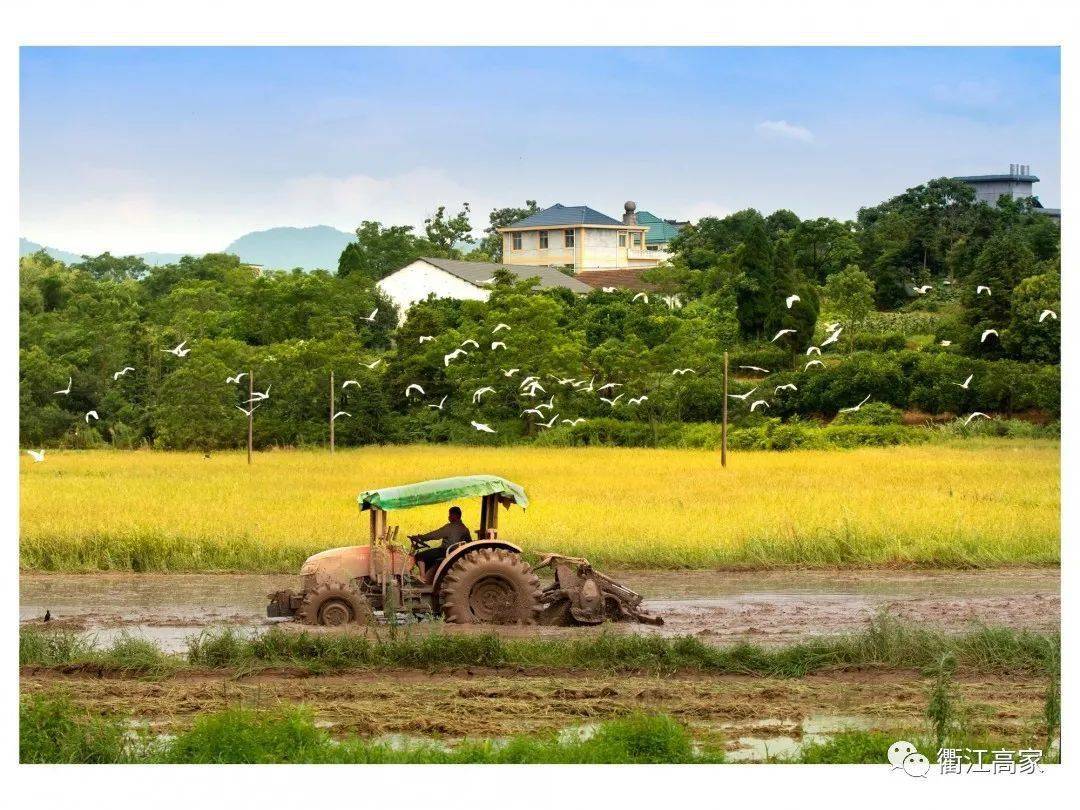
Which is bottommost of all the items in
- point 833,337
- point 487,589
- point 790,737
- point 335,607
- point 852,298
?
point 790,737

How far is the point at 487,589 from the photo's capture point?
39.2 feet

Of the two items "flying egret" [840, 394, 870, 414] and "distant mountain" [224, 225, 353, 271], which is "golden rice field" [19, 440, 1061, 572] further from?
"distant mountain" [224, 225, 353, 271]

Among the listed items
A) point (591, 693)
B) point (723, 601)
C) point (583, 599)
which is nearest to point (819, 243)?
point (723, 601)

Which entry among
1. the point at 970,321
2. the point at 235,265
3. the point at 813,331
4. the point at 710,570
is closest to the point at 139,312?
the point at 235,265

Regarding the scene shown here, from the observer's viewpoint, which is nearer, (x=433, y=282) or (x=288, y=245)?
(x=288, y=245)

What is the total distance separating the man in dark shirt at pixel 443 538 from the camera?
12234 mm

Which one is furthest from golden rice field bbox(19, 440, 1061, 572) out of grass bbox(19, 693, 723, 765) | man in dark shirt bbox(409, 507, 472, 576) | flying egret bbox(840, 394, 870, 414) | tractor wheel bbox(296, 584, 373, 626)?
grass bbox(19, 693, 723, 765)

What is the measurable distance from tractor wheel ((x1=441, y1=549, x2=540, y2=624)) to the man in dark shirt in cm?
33

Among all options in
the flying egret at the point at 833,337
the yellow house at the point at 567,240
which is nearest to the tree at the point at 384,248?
the yellow house at the point at 567,240

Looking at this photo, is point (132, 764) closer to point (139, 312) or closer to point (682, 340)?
point (682, 340)

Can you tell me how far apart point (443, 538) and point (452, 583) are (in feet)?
1.80

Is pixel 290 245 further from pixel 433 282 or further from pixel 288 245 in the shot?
pixel 433 282
